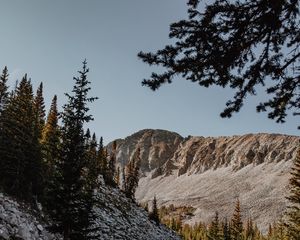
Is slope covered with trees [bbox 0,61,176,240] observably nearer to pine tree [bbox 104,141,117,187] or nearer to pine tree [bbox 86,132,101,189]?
pine tree [bbox 86,132,101,189]

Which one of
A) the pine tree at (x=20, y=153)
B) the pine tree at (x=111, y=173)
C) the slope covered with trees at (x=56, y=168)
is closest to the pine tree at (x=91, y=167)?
the slope covered with trees at (x=56, y=168)

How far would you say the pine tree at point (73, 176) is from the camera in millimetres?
26656

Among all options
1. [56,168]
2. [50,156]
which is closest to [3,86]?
[50,156]

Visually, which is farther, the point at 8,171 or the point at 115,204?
the point at 115,204

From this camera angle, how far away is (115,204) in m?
65.2

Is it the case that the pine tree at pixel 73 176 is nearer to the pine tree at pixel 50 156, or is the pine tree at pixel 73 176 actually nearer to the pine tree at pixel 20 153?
the pine tree at pixel 50 156

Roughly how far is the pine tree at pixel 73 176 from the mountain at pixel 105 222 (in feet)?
6.05

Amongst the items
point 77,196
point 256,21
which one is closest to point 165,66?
point 256,21

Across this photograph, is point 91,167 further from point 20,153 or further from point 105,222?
point 105,222

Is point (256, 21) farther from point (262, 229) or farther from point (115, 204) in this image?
point (262, 229)

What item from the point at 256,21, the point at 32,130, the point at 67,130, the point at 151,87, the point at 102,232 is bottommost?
the point at 102,232

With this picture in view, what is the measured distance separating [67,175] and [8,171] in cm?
1316

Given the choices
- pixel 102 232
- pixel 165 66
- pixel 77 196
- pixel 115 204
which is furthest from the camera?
pixel 115 204

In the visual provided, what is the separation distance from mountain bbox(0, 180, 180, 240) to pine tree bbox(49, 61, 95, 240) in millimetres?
1843
